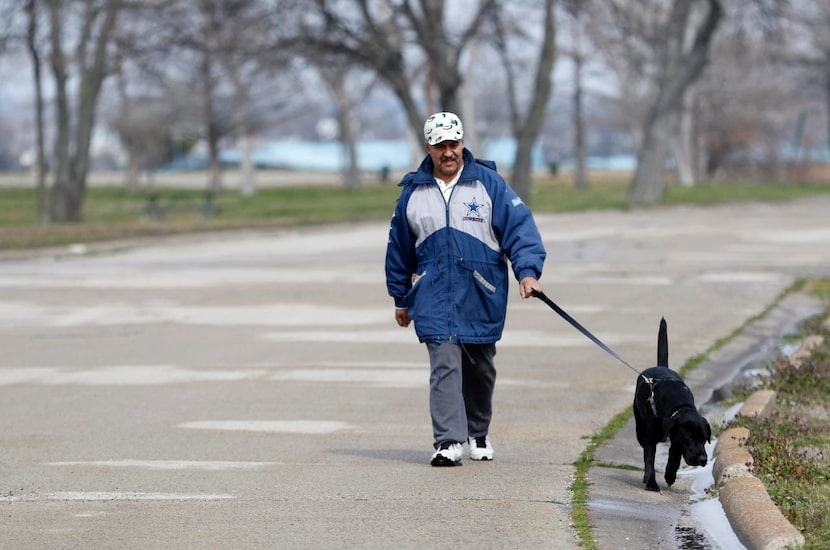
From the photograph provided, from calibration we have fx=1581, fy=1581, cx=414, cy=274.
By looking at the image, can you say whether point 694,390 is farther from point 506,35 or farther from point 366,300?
point 506,35

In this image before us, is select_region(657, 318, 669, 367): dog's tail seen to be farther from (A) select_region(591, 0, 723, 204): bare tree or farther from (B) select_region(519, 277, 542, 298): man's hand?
(A) select_region(591, 0, 723, 204): bare tree

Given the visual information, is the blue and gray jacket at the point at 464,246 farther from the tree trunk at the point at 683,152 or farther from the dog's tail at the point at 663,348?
the tree trunk at the point at 683,152

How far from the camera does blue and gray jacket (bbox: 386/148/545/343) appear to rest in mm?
8086

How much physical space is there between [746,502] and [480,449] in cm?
193

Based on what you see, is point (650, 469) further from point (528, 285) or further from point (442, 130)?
point (442, 130)

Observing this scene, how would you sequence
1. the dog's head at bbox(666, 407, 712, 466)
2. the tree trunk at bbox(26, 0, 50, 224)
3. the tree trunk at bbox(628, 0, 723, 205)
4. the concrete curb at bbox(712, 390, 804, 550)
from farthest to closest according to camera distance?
the tree trunk at bbox(628, 0, 723, 205) < the tree trunk at bbox(26, 0, 50, 224) < the dog's head at bbox(666, 407, 712, 466) < the concrete curb at bbox(712, 390, 804, 550)

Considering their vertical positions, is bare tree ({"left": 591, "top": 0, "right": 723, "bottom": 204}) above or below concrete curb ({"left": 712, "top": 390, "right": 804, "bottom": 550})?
above

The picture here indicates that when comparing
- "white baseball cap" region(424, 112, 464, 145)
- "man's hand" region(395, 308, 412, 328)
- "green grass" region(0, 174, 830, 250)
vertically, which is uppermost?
"white baseball cap" region(424, 112, 464, 145)

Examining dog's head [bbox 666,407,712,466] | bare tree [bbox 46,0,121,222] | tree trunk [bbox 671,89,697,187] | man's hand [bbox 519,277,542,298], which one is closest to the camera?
dog's head [bbox 666,407,712,466]

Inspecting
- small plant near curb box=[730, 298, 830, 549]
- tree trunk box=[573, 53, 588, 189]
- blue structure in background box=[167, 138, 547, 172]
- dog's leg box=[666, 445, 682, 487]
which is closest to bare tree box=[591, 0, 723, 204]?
tree trunk box=[573, 53, 588, 189]

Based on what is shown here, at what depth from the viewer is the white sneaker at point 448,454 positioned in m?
8.06

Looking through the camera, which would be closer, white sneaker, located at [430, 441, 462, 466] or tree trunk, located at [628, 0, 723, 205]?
white sneaker, located at [430, 441, 462, 466]

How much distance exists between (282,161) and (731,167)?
5141 centimetres

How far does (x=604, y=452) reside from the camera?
337 inches
